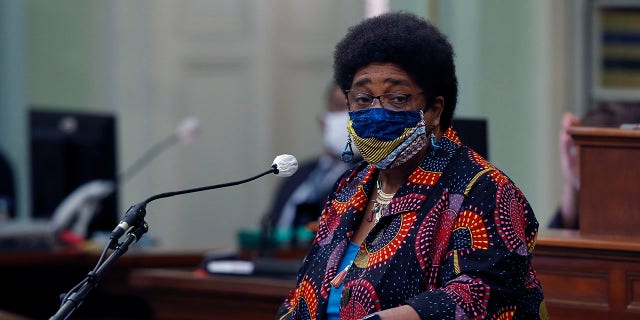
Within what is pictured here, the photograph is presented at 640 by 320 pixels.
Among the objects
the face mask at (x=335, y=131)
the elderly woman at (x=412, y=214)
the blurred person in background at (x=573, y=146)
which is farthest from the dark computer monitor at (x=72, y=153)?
the elderly woman at (x=412, y=214)

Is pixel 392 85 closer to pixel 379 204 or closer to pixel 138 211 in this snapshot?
pixel 379 204

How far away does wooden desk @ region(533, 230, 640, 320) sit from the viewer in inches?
141

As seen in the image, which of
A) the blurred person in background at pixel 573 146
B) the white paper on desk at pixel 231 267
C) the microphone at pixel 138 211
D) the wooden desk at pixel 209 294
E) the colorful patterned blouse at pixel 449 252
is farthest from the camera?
the white paper on desk at pixel 231 267

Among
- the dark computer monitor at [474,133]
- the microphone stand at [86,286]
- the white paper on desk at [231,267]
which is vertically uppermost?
the dark computer monitor at [474,133]

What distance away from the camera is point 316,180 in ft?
22.7

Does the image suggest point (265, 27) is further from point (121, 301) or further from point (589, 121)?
point (589, 121)

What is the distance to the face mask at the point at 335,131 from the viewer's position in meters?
6.70

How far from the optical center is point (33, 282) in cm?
655

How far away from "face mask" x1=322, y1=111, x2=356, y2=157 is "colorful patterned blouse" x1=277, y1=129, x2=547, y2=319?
3678mm

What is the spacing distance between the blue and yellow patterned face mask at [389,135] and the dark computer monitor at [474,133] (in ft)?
2.33

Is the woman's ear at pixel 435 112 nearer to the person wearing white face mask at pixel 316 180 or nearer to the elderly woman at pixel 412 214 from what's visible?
the elderly woman at pixel 412 214

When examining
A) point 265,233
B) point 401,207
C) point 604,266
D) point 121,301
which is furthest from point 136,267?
point 401,207

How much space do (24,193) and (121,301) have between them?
8.66 ft

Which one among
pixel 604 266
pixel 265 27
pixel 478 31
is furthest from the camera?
pixel 265 27
